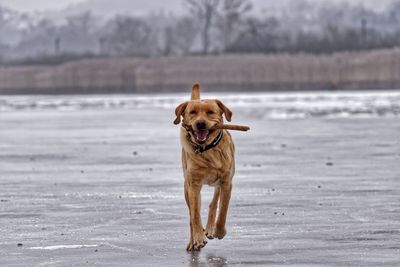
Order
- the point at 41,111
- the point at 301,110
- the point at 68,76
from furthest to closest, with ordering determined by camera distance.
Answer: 1. the point at 68,76
2. the point at 41,111
3. the point at 301,110

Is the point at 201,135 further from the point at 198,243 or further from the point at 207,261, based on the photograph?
the point at 207,261

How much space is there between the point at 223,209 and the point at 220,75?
78.6 metres

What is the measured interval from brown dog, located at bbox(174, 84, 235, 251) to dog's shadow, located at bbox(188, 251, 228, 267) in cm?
24

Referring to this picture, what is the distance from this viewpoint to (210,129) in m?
9.99

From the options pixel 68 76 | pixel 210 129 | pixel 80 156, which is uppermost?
pixel 210 129

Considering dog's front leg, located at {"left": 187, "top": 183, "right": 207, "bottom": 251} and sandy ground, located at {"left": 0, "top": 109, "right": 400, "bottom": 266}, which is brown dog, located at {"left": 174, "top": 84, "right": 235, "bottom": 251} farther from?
sandy ground, located at {"left": 0, "top": 109, "right": 400, "bottom": 266}

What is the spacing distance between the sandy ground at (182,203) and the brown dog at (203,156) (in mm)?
256

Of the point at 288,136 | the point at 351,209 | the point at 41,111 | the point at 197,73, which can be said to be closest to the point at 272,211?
the point at 351,209

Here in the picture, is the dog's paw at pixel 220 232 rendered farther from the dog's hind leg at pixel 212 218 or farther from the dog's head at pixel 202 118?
the dog's head at pixel 202 118


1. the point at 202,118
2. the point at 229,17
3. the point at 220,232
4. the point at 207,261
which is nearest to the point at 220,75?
the point at 220,232

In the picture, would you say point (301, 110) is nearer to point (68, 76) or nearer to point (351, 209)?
point (351, 209)

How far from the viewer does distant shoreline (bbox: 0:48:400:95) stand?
3184 inches

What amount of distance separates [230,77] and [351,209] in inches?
2964

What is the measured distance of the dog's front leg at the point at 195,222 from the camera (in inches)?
397
